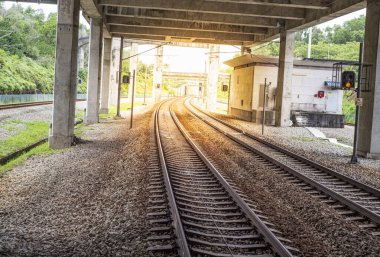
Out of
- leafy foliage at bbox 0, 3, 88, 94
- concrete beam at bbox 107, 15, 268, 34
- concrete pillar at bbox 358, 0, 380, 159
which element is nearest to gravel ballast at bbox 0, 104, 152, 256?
concrete pillar at bbox 358, 0, 380, 159

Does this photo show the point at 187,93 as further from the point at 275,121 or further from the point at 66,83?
the point at 66,83

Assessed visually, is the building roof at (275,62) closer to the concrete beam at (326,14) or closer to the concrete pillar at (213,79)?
the concrete beam at (326,14)

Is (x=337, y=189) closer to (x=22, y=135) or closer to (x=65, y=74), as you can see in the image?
(x=65, y=74)

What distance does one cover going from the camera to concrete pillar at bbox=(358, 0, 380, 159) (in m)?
16.5

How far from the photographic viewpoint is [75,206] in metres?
8.11

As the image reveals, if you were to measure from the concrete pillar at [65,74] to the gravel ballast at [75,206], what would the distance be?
88.5 inches

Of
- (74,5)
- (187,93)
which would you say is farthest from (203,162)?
(187,93)

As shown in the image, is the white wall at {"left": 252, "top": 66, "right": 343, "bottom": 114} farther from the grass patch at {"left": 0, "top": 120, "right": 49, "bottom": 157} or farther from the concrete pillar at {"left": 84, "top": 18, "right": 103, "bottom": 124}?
the grass patch at {"left": 0, "top": 120, "right": 49, "bottom": 157}

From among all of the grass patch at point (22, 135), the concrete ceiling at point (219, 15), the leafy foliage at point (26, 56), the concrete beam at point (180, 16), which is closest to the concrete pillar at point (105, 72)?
the concrete ceiling at point (219, 15)

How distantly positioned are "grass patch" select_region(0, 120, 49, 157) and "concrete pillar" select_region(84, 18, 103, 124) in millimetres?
2866

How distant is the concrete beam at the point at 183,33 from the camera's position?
3247 cm

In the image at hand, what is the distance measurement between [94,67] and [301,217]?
69.0 feet

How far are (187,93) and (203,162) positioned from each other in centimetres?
15486

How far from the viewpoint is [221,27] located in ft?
99.0
